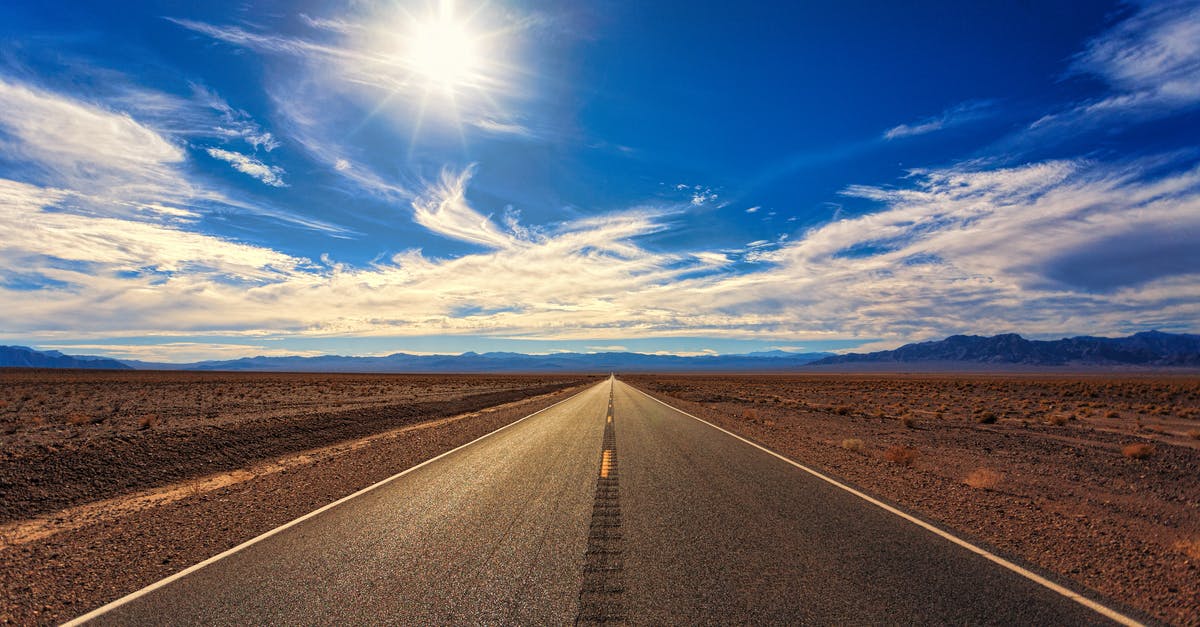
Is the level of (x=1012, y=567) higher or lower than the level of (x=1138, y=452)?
higher

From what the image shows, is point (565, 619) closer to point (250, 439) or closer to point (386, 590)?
point (386, 590)

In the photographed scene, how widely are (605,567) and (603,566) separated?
0.11 feet

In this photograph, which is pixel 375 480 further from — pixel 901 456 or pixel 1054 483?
pixel 1054 483

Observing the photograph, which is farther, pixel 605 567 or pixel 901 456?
pixel 901 456

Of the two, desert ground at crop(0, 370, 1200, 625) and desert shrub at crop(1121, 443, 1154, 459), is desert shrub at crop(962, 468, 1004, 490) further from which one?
desert shrub at crop(1121, 443, 1154, 459)

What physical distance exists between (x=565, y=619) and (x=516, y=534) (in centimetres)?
240

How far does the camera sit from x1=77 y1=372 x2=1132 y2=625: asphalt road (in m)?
4.23

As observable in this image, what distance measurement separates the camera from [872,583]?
4.77 meters

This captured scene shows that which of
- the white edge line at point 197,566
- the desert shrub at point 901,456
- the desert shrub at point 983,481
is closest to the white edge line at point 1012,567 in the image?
the desert shrub at point 983,481

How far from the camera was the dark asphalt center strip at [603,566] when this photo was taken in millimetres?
4141

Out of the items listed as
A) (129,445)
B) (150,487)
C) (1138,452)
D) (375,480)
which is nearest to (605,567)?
(375,480)

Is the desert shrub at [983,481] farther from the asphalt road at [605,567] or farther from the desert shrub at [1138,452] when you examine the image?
the desert shrub at [1138,452]

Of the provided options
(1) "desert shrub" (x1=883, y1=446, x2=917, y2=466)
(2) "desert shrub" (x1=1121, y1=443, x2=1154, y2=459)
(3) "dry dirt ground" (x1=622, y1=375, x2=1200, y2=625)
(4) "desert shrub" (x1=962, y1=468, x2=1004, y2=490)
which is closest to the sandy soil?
(3) "dry dirt ground" (x1=622, y1=375, x2=1200, y2=625)

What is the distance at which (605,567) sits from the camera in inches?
203
